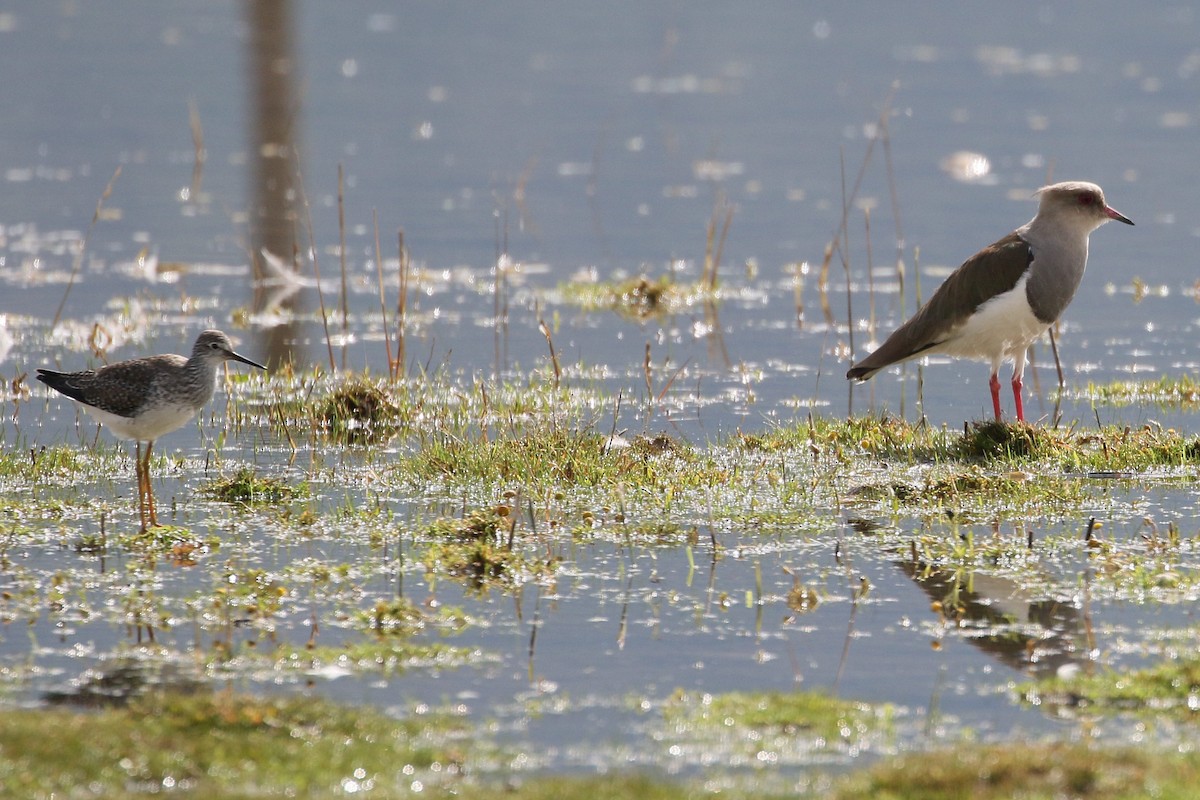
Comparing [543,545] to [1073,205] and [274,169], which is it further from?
[274,169]

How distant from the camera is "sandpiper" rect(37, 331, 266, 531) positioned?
30.5 feet

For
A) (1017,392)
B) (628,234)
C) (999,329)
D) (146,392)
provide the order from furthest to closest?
(628,234) < (1017,392) < (999,329) < (146,392)

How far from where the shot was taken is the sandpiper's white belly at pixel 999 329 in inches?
442

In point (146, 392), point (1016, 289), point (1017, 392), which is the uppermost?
point (1016, 289)

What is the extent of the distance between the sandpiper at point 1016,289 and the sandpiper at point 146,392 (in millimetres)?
4496

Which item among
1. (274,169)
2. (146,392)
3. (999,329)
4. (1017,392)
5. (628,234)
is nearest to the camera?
(146,392)

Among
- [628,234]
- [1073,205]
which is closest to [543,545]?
[1073,205]

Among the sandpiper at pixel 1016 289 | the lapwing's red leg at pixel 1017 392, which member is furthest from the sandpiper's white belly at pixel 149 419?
the lapwing's red leg at pixel 1017 392

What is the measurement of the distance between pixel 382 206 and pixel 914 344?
42.9 feet

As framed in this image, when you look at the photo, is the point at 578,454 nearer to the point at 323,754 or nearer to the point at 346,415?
the point at 346,415

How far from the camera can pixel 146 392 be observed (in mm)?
9289

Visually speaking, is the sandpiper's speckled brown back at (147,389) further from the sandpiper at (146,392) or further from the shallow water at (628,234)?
the shallow water at (628,234)

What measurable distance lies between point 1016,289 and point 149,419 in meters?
5.53

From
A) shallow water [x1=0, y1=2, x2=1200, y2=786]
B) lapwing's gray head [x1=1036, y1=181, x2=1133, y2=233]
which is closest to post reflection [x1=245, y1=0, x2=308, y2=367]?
shallow water [x1=0, y1=2, x2=1200, y2=786]
